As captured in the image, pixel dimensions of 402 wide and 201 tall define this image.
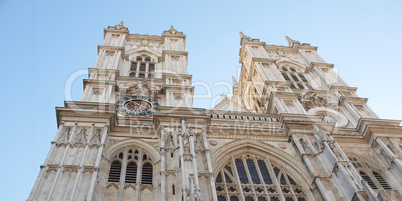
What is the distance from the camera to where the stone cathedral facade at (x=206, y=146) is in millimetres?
16812

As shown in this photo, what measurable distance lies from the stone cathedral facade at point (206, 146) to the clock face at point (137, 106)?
2.4 inches

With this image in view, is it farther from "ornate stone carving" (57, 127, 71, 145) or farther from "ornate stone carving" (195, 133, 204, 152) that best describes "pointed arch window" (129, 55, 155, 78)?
"ornate stone carving" (195, 133, 204, 152)

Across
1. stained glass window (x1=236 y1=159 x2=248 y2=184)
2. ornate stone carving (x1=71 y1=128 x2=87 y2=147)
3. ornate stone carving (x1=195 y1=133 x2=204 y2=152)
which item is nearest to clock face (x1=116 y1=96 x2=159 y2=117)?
ornate stone carving (x1=71 y1=128 x2=87 y2=147)

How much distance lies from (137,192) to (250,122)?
27.1ft

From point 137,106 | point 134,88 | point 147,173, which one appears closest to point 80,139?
point 147,173

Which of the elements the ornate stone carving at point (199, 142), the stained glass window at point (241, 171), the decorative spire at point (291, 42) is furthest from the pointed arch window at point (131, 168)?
the decorative spire at point (291, 42)

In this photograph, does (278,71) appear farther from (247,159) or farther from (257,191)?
(257,191)

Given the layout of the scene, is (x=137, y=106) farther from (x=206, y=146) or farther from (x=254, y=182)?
(x=254, y=182)

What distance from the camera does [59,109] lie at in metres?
20.4

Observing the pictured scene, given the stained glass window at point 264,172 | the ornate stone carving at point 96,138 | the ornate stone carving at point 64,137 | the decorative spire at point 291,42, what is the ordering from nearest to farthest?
the ornate stone carving at point 64,137 → the ornate stone carving at point 96,138 → the stained glass window at point 264,172 → the decorative spire at point 291,42

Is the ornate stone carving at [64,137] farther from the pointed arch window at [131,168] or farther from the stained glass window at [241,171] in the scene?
the stained glass window at [241,171]

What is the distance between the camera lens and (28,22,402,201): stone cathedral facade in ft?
55.2

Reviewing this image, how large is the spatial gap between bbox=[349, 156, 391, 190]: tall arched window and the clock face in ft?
36.9

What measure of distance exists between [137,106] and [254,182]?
339 inches
